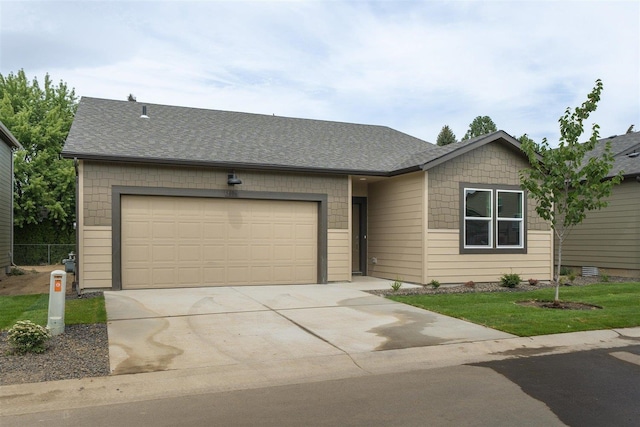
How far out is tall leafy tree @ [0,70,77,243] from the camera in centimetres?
2534

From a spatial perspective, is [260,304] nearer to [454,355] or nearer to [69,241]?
[454,355]

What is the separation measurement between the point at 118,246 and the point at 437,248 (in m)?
7.96

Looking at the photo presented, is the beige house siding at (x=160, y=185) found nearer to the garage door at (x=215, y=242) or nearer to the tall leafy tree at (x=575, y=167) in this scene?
the garage door at (x=215, y=242)

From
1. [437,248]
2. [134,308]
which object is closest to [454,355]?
[134,308]

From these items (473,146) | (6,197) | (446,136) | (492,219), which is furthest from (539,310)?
(446,136)

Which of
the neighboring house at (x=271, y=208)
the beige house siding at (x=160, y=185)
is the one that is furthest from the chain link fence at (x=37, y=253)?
the beige house siding at (x=160, y=185)

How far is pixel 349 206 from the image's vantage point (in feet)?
47.7

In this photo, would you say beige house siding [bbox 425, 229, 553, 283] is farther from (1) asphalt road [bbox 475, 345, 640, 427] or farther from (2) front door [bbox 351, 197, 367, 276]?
(1) asphalt road [bbox 475, 345, 640, 427]

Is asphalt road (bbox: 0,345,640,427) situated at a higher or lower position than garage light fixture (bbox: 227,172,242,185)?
lower

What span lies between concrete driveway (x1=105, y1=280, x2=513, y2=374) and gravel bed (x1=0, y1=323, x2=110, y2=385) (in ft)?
0.64

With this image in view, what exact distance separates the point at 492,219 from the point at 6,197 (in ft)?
54.3

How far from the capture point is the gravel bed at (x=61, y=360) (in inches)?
222

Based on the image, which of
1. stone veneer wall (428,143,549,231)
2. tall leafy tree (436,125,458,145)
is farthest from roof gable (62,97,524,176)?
tall leafy tree (436,125,458,145)

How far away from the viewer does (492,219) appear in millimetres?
14266
